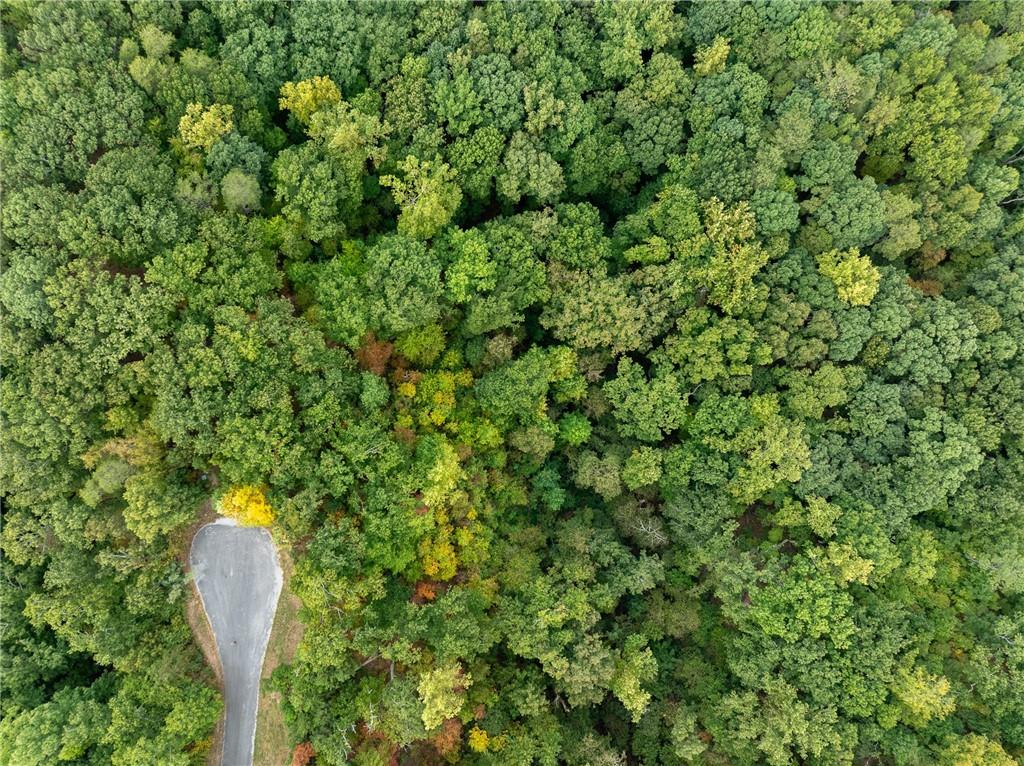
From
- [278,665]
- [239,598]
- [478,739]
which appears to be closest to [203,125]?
[239,598]

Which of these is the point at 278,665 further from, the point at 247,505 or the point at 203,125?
the point at 203,125

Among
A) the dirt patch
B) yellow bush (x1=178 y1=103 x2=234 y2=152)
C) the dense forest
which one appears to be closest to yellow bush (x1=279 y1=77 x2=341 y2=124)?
the dense forest

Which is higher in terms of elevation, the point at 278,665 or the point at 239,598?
the point at 239,598

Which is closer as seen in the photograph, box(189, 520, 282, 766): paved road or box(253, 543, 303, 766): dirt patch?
box(253, 543, 303, 766): dirt patch

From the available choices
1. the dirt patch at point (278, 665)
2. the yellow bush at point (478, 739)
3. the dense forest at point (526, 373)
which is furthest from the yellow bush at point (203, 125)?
the yellow bush at point (478, 739)

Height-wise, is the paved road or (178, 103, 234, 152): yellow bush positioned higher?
(178, 103, 234, 152): yellow bush

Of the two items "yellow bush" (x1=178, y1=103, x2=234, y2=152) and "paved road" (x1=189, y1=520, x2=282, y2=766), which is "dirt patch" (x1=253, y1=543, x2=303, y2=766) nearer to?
"paved road" (x1=189, y1=520, x2=282, y2=766)

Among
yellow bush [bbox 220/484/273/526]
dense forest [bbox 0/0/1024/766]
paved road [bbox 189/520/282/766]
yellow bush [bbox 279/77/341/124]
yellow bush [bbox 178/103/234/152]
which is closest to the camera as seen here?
dense forest [bbox 0/0/1024/766]
